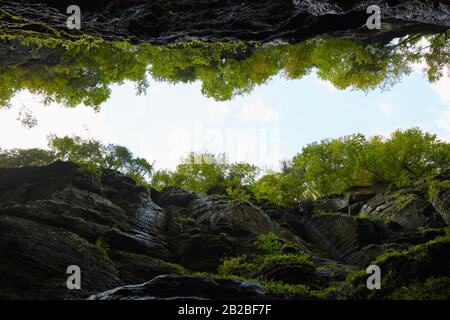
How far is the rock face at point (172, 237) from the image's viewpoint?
8677 mm

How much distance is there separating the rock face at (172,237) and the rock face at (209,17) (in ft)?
20.6

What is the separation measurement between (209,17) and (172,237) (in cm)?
1021

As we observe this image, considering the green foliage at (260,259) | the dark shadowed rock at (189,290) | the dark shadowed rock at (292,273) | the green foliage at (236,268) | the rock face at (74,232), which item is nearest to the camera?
the dark shadowed rock at (189,290)

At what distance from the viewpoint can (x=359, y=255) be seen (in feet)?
52.4

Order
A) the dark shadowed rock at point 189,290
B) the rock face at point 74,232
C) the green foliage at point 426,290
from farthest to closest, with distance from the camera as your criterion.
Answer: the rock face at point 74,232, the green foliage at point 426,290, the dark shadowed rock at point 189,290

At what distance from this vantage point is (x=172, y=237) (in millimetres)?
15875

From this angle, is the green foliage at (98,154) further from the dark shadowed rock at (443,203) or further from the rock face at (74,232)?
the dark shadowed rock at (443,203)

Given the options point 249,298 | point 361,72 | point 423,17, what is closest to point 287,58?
point 361,72

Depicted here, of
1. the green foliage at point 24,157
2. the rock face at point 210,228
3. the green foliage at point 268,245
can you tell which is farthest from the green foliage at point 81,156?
the green foliage at point 268,245

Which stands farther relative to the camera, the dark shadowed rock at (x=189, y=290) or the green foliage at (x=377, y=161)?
the green foliage at (x=377, y=161)

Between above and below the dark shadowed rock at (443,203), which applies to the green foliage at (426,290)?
below

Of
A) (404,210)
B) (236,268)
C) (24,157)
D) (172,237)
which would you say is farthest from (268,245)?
(24,157)

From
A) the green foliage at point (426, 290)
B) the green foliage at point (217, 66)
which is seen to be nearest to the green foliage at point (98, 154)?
the green foliage at point (217, 66)

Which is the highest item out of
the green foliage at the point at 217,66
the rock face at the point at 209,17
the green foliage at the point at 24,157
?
the green foliage at the point at 217,66
